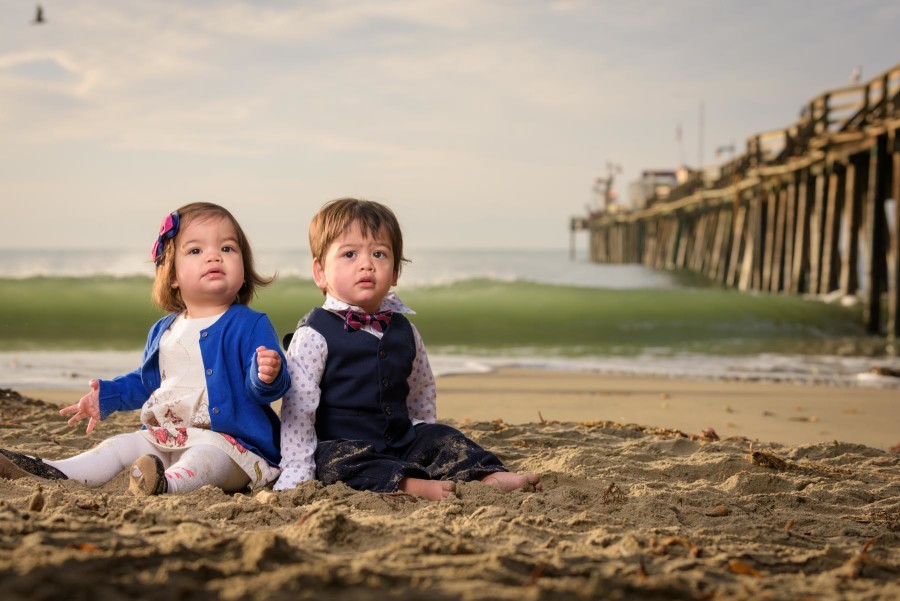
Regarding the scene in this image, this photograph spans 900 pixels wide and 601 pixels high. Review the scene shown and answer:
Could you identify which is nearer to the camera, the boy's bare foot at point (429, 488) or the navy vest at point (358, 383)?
the boy's bare foot at point (429, 488)

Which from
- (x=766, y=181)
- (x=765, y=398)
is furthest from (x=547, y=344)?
(x=766, y=181)

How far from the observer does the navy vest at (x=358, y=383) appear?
142 inches

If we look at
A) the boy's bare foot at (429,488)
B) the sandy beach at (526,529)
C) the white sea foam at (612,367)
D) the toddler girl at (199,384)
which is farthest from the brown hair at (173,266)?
the white sea foam at (612,367)

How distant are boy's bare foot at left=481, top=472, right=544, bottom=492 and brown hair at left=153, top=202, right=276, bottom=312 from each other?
4.03 feet

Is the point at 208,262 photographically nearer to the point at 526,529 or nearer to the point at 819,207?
the point at 526,529

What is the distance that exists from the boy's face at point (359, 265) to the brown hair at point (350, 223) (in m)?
0.02

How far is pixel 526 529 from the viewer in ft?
8.84

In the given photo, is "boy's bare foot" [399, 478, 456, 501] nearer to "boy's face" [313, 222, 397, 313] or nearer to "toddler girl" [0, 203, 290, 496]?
"toddler girl" [0, 203, 290, 496]

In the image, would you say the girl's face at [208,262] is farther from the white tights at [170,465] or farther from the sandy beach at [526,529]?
the sandy beach at [526,529]

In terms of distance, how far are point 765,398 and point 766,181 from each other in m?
14.9

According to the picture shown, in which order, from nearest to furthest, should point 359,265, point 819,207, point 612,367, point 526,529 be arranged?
point 526,529 < point 359,265 < point 612,367 < point 819,207

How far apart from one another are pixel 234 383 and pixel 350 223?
2.62 ft

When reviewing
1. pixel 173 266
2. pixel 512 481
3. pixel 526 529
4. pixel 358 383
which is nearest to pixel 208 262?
pixel 173 266

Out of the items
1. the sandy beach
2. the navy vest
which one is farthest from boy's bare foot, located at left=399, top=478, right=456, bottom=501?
the navy vest
